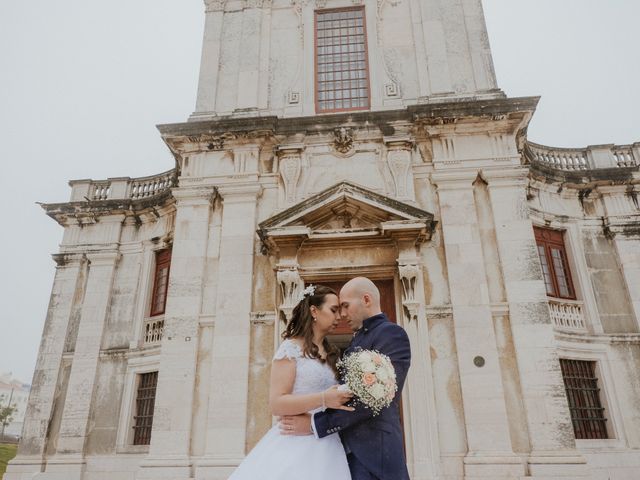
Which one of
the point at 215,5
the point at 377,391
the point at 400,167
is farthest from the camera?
the point at 215,5

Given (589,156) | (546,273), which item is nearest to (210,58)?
(546,273)

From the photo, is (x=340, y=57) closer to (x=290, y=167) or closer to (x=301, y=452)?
(x=290, y=167)

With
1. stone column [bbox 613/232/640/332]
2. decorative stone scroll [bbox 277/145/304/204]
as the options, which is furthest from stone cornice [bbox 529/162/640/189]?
decorative stone scroll [bbox 277/145/304/204]

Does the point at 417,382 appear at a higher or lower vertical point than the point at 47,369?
lower

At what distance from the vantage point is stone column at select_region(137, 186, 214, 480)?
30.6ft

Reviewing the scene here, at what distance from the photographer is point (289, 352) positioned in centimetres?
369

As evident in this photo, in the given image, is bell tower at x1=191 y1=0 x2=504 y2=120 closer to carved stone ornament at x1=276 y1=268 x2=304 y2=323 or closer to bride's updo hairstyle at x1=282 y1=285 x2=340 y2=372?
carved stone ornament at x1=276 y1=268 x2=304 y2=323

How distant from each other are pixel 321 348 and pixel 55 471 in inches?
483

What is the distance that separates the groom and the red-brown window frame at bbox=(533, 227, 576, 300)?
11.6 m

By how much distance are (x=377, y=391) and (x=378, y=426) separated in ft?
1.25

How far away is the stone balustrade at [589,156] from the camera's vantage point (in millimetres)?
15258

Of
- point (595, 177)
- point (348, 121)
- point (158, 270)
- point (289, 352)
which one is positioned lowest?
point (289, 352)

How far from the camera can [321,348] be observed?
12.8 ft

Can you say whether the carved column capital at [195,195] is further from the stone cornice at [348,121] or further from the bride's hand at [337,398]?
the bride's hand at [337,398]
